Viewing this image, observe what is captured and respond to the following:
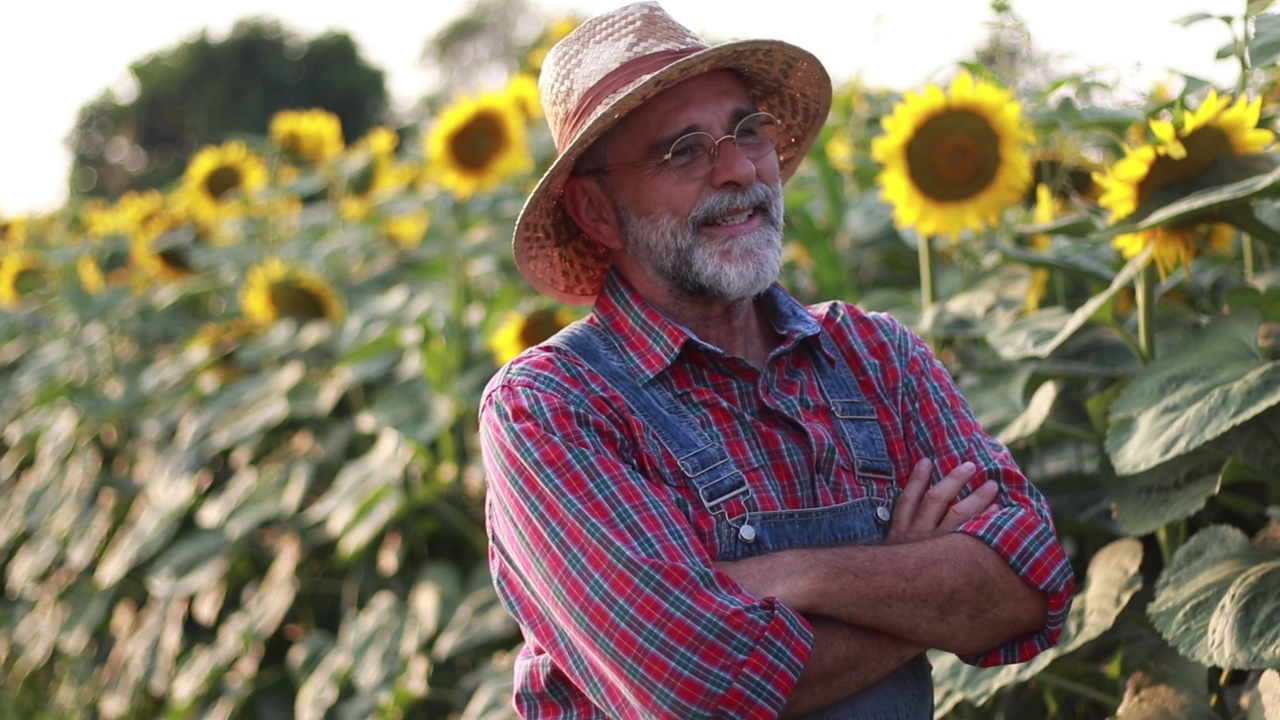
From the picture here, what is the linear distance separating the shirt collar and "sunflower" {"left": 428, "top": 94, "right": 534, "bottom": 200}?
8.69 feet

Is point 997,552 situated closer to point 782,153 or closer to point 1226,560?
point 1226,560

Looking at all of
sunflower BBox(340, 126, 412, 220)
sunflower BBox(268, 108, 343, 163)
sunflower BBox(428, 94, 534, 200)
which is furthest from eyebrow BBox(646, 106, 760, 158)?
sunflower BBox(268, 108, 343, 163)

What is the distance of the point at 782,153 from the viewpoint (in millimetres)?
2947

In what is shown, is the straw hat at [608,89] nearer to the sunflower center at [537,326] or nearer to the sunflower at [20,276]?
the sunflower center at [537,326]

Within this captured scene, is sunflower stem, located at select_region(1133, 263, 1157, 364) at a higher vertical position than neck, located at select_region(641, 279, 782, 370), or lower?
lower

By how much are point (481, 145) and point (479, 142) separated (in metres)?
0.01

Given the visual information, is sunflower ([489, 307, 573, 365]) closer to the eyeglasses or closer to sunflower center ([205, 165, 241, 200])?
the eyeglasses

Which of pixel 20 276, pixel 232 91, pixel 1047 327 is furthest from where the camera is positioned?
pixel 232 91

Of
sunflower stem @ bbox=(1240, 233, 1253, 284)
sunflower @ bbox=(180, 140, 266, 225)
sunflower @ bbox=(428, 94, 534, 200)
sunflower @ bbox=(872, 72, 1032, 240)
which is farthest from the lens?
sunflower @ bbox=(180, 140, 266, 225)

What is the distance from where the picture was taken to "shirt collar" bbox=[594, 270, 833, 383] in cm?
238

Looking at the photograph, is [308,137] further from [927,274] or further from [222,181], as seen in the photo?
[927,274]

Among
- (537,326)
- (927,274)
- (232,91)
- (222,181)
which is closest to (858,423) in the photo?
(927,274)

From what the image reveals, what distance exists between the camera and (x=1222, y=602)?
8.17ft

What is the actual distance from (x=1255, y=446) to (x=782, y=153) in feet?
3.18
